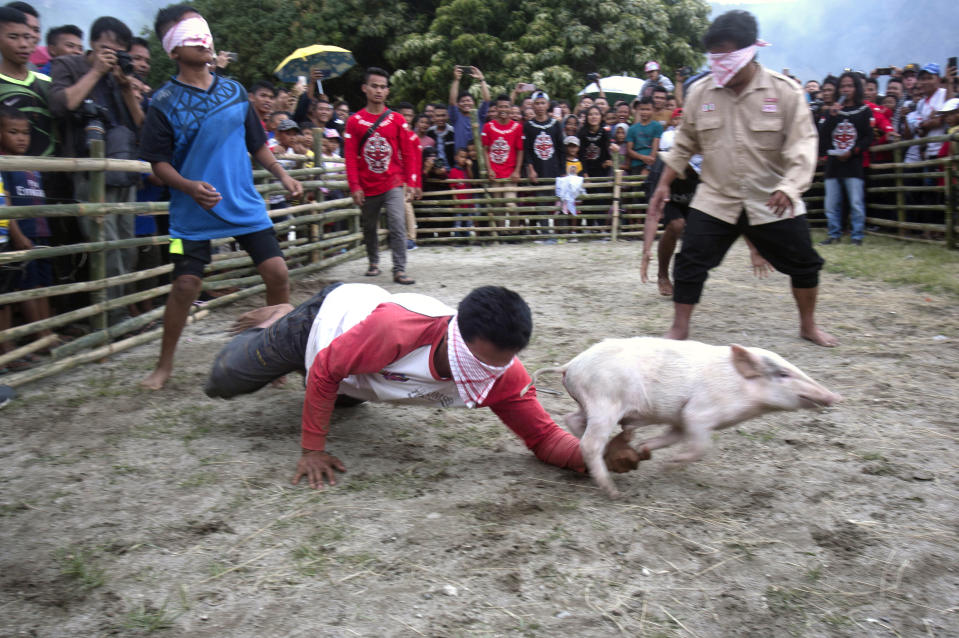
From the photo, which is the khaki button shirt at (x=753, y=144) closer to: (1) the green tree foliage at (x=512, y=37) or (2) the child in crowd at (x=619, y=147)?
(2) the child in crowd at (x=619, y=147)

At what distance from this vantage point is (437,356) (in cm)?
286

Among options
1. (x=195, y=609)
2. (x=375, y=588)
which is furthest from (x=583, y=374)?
(x=195, y=609)

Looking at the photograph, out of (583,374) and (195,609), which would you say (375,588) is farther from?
(583,374)

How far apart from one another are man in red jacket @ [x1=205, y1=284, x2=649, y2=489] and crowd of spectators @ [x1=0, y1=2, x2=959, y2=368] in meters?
1.69

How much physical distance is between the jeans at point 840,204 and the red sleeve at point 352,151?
6375mm

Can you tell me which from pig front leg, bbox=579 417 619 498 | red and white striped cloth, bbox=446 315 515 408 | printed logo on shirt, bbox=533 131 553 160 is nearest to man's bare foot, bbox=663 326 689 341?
pig front leg, bbox=579 417 619 498

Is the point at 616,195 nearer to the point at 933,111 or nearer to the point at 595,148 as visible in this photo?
the point at 595,148

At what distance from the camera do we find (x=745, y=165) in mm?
4684

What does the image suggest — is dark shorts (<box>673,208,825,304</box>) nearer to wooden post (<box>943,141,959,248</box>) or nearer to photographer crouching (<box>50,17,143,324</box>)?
photographer crouching (<box>50,17,143,324</box>)

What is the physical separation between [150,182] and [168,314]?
2130mm

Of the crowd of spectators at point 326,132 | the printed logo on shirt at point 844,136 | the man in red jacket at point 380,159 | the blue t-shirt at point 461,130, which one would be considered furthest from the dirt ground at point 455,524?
the blue t-shirt at point 461,130

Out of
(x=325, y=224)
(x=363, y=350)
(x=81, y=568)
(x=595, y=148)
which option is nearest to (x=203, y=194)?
(x=363, y=350)

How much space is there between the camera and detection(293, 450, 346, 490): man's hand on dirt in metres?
2.96

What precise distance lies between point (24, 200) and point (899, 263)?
320 inches
